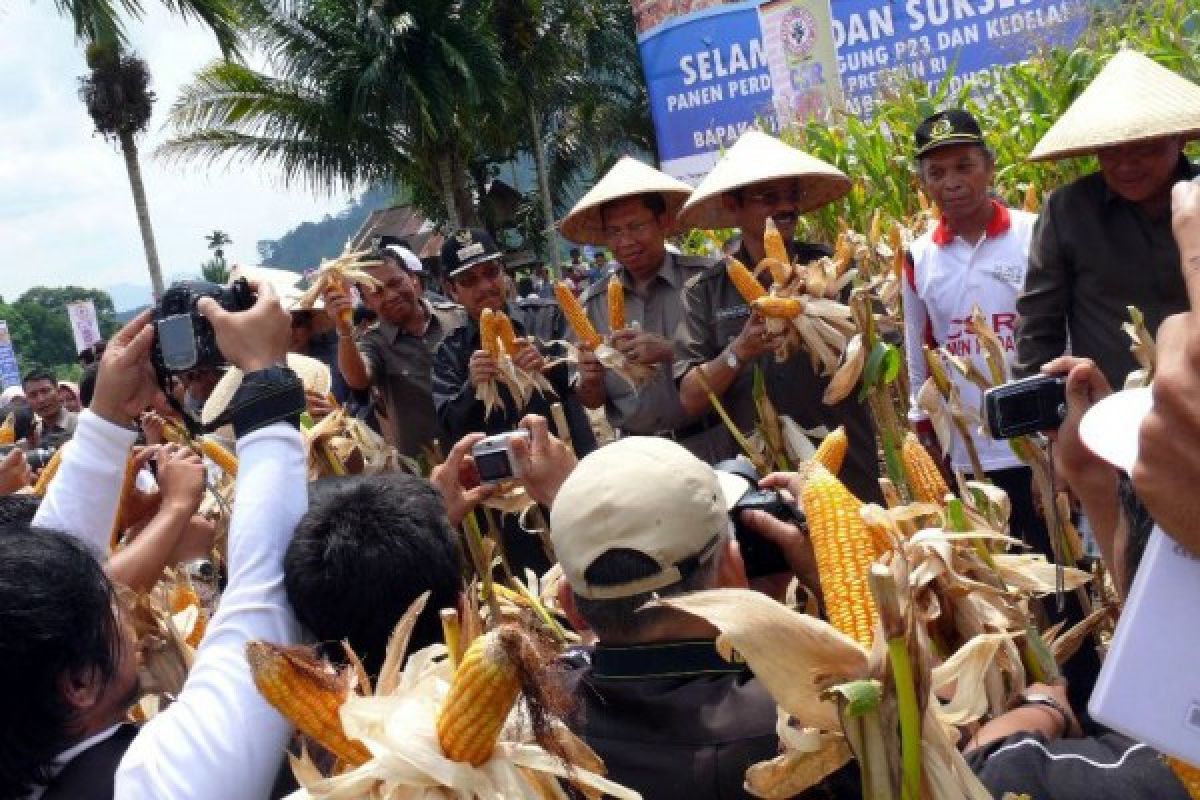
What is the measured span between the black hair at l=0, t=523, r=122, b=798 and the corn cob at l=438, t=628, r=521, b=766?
563 mm

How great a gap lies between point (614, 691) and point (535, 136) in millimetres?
23180

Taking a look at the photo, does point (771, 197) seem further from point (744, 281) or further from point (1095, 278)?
point (1095, 278)

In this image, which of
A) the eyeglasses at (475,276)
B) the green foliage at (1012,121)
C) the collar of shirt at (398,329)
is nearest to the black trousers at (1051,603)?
the eyeglasses at (475,276)

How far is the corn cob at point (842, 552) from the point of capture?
144 cm

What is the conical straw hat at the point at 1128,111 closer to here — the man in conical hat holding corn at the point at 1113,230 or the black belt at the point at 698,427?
the man in conical hat holding corn at the point at 1113,230

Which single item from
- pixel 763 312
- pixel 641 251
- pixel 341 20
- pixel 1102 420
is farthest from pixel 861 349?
pixel 341 20

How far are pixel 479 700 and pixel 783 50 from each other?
13.6 metres

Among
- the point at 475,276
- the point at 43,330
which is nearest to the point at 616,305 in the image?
the point at 475,276

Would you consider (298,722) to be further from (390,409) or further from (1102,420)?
(390,409)

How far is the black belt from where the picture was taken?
3.63 m

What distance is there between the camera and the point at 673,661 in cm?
142

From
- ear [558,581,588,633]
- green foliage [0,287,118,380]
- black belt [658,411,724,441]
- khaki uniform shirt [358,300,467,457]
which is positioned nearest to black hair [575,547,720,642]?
ear [558,581,588,633]

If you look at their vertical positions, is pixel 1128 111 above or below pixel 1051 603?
above

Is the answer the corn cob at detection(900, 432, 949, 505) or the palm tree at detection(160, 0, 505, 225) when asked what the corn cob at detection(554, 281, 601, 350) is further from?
the palm tree at detection(160, 0, 505, 225)
